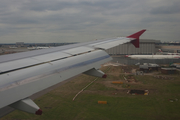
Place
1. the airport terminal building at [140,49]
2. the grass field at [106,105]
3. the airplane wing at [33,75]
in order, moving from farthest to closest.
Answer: the airport terminal building at [140,49] < the grass field at [106,105] < the airplane wing at [33,75]

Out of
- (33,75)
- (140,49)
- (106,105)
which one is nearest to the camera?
(33,75)

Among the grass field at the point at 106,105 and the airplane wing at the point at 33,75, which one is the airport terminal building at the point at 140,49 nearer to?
the grass field at the point at 106,105

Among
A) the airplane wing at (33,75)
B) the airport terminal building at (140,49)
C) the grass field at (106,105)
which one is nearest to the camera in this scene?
the airplane wing at (33,75)

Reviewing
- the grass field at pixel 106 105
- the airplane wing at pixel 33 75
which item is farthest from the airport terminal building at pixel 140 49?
the airplane wing at pixel 33 75

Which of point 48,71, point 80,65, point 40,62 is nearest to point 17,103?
point 48,71

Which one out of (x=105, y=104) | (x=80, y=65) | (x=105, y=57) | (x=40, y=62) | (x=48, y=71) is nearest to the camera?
(x=48, y=71)

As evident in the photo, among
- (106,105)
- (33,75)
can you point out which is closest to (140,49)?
(106,105)

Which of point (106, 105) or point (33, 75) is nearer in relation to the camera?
point (33, 75)

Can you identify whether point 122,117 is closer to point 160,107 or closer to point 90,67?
point 160,107

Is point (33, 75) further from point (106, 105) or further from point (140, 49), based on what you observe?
point (140, 49)

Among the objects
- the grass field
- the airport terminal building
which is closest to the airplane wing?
the grass field

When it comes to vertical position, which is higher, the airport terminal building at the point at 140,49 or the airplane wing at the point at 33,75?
the airplane wing at the point at 33,75
